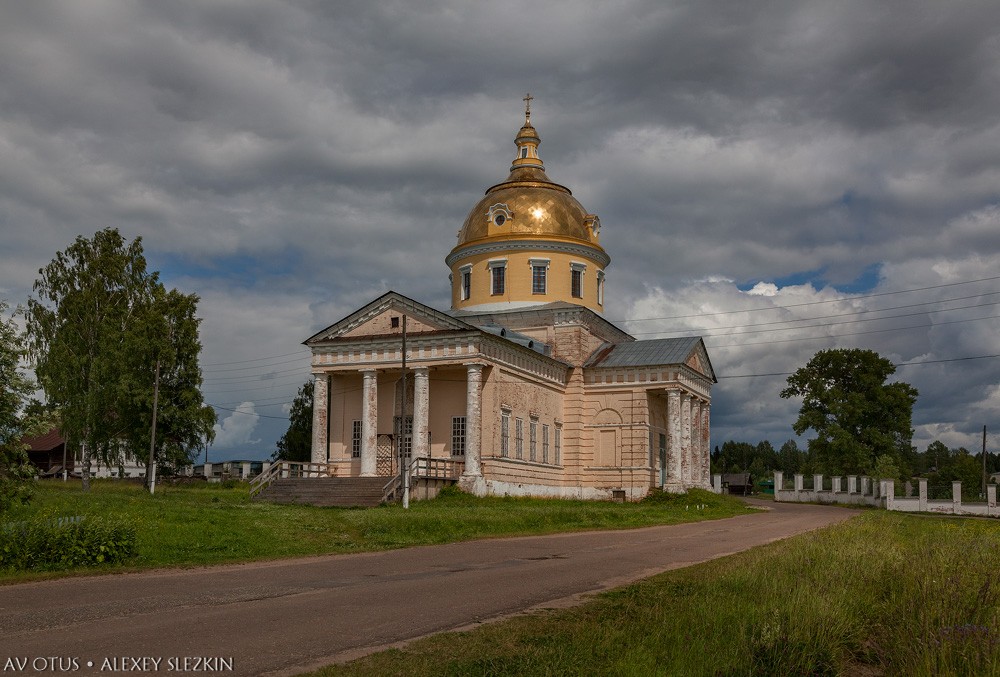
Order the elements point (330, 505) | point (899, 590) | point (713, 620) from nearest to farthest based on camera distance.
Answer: point (713, 620) < point (899, 590) < point (330, 505)

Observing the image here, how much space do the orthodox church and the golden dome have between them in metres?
0.09

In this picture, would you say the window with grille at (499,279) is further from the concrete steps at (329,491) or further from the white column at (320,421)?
the concrete steps at (329,491)

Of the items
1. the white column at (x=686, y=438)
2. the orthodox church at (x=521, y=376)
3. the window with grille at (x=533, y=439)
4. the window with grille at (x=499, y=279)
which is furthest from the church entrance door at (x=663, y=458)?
the window with grille at (x=499, y=279)

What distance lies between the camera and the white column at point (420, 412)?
39.8 m

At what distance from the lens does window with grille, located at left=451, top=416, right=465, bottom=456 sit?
4172 centimetres

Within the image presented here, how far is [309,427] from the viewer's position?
65.6 meters

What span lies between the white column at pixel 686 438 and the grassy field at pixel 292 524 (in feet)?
40.6

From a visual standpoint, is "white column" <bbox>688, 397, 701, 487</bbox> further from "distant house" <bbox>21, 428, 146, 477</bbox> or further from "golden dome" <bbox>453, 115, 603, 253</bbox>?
"distant house" <bbox>21, 428, 146, 477</bbox>

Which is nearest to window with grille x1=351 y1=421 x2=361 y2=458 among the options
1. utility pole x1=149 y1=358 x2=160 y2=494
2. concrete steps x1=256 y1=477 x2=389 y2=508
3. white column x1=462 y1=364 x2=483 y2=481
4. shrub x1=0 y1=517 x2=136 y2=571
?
concrete steps x1=256 y1=477 x2=389 y2=508

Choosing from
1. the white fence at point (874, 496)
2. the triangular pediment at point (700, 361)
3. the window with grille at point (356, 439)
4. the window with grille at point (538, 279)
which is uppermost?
the window with grille at point (538, 279)

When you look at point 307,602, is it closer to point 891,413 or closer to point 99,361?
point 99,361

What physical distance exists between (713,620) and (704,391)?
1684 inches

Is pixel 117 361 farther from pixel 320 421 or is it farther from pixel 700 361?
pixel 700 361

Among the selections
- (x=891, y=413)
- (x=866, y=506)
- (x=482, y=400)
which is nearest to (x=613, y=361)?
(x=482, y=400)
